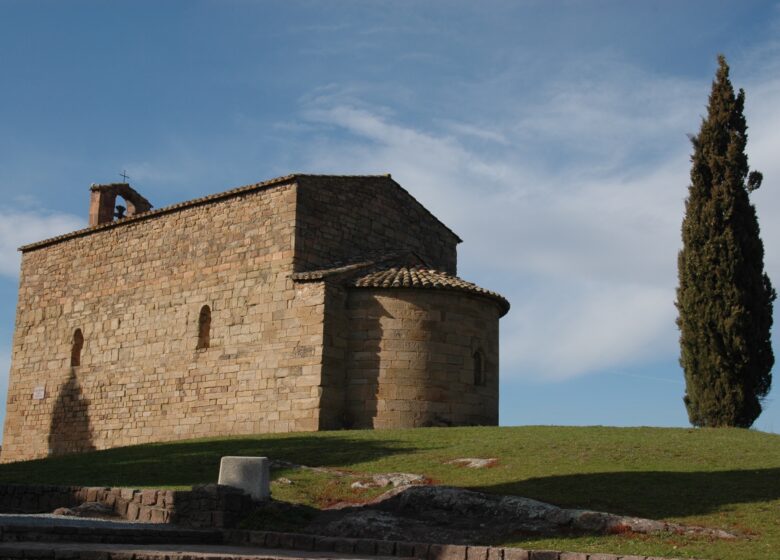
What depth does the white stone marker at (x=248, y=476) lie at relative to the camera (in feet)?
44.2

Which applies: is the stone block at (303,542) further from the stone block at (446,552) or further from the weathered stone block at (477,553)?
the weathered stone block at (477,553)

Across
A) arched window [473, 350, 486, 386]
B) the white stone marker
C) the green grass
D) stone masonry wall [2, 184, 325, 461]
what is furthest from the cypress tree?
the white stone marker

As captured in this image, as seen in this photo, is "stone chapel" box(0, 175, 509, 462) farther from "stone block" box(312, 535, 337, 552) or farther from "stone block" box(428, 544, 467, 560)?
"stone block" box(428, 544, 467, 560)

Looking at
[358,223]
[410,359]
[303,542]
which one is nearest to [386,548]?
[303,542]

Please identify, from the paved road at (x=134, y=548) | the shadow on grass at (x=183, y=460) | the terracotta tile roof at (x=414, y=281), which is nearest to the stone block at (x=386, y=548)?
the paved road at (x=134, y=548)

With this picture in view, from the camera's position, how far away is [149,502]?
14.1 meters

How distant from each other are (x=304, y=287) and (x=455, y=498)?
37.3 feet

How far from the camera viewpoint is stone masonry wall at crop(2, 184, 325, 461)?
2377cm

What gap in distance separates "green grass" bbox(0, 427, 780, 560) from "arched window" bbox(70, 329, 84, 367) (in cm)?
842

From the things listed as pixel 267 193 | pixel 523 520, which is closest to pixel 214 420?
pixel 267 193

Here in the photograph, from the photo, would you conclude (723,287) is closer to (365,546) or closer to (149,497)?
(365,546)

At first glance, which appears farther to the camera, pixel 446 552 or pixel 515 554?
pixel 446 552

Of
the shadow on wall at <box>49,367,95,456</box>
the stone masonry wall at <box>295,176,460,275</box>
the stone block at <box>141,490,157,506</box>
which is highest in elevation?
the stone masonry wall at <box>295,176,460,275</box>

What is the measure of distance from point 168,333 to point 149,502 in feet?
43.4
